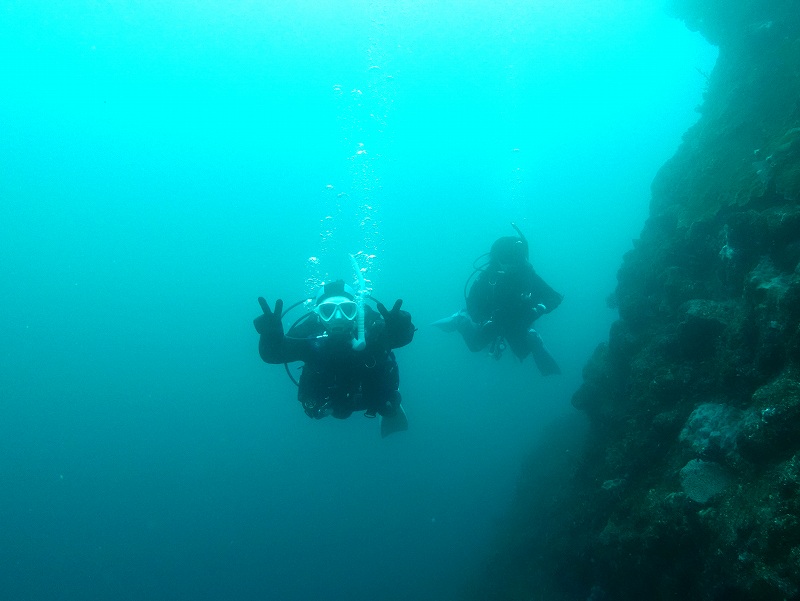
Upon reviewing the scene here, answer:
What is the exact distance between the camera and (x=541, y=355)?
383 inches

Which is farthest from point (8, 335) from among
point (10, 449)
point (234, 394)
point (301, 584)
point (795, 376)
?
point (795, 376)

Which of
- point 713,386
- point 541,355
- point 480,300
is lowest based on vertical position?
point 713,386

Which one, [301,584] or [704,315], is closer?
[704,315]

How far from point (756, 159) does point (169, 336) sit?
315 feet

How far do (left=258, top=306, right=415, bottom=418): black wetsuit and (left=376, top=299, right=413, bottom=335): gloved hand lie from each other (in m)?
0.05

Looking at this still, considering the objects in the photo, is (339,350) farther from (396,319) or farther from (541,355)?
(541,355)

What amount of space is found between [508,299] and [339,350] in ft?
12.8

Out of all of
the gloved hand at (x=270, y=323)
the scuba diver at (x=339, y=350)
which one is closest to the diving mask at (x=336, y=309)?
the scuba diver at (x=339, y=350)

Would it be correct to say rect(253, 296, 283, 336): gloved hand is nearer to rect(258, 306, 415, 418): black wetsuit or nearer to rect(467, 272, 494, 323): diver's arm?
rect(258, 306, 415, 418): black wetsuit

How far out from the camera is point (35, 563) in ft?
134

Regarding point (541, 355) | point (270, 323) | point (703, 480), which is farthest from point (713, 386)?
point (270, 323)

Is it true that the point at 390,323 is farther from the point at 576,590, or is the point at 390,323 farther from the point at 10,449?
the point at 10,449

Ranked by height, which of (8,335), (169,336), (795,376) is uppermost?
(8,335)

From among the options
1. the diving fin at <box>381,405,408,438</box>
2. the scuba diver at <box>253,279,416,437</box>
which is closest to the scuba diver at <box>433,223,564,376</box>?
the diving fin at <box>381,405,408,438</box>
